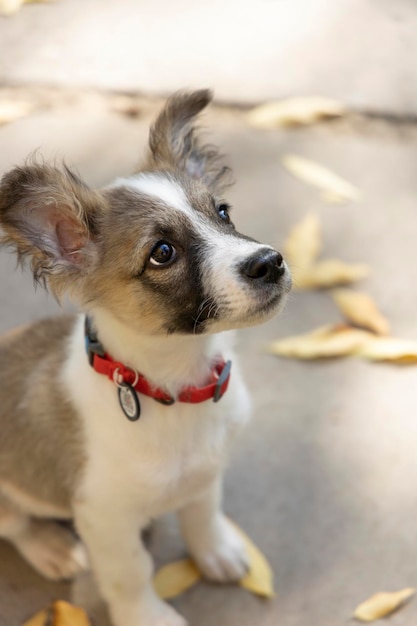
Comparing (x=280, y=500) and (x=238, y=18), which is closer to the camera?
(x=280, y=500)

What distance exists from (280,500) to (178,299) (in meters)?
1.12

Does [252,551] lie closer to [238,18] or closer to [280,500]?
[280,500]

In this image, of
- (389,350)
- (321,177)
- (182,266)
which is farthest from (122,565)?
(321,177)

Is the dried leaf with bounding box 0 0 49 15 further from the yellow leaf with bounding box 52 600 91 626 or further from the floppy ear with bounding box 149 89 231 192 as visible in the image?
the yellow leaf with bounding box 52 600 91 626

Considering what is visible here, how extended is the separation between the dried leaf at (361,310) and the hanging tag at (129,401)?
1.35m

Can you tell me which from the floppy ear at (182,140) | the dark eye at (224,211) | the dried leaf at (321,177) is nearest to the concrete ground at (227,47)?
the dried leaf at (321,177)

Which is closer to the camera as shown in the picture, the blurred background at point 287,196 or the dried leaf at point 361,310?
the blurred background at point 287,196

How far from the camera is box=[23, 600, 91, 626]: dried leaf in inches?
103

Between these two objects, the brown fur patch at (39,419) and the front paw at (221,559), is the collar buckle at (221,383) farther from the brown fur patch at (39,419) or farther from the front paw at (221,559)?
the front paw at (221,559)

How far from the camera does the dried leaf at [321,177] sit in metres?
3.85

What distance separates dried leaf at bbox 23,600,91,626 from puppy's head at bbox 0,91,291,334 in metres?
1.05

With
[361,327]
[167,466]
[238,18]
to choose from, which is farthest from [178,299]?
[238,18]

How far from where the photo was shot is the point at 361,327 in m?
3.34

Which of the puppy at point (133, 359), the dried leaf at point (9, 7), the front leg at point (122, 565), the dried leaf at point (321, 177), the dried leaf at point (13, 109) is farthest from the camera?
the dried leaf at point (9, 7)
